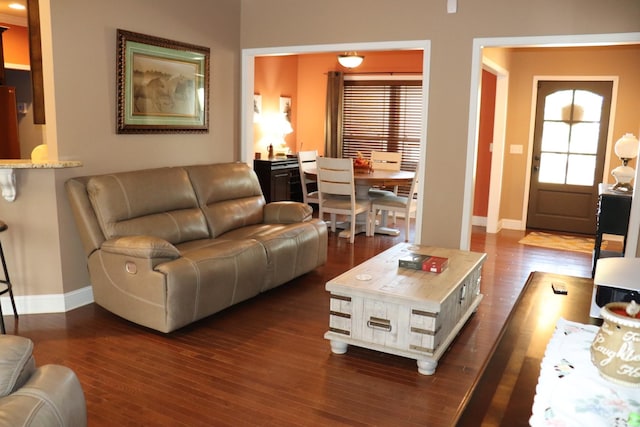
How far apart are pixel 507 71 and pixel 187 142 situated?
4234mm

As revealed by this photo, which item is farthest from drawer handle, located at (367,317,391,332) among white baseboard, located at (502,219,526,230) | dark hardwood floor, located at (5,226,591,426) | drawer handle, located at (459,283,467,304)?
white baseboard, located at (502,219,526,230)

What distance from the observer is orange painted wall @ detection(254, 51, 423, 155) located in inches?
317

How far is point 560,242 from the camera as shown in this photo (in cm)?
657

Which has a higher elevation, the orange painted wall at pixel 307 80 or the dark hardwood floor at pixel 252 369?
the orange painted wall at pixel 307 80

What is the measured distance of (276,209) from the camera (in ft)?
16.3

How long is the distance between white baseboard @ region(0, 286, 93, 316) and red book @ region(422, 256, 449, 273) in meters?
2.57

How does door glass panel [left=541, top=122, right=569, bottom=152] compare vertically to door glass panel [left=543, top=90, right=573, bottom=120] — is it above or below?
below

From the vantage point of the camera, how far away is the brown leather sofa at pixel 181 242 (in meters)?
3.38

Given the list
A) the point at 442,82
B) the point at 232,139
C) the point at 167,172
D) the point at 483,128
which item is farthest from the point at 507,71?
the point at 167,172

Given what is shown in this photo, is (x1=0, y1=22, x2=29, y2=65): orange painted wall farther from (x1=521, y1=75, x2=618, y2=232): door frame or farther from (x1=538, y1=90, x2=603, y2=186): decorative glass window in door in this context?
(x1=538, y1=90, x2=603, y2=186): decorative glass window in door

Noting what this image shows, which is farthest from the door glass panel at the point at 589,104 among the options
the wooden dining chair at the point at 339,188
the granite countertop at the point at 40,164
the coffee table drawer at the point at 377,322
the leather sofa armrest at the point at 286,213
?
the granite countertop at the point at 40,164

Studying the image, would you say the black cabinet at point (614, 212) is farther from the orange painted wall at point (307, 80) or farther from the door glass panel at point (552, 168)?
→ the orange painted wall at point (307, 80)

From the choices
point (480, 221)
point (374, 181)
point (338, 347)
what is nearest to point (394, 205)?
point (374, 181)

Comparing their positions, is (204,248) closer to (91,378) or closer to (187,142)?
(91,378)
